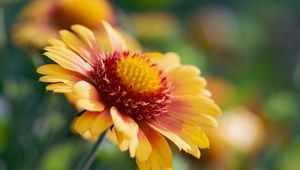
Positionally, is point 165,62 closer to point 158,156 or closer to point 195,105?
point 195,105

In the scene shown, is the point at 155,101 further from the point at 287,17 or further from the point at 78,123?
the point at 287,17

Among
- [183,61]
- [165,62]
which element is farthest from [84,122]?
[183,61]

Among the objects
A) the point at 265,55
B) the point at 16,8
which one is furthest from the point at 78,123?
the point at 265,55

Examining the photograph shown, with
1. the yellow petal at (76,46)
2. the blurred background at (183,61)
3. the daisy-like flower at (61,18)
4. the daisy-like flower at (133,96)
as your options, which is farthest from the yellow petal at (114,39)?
the daisy-like flower at (61,18)

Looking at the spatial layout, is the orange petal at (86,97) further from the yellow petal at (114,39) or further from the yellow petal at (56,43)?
the yellow petal at (114,39)

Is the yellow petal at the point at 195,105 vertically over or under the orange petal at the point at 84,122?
over

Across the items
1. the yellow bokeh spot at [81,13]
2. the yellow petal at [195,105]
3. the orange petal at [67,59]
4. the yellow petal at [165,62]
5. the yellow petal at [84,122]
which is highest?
the yellow bokeh spot at [81,13]

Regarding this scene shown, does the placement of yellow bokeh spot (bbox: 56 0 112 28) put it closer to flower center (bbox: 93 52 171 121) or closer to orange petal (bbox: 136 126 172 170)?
flower center (bbox: 93 52 171 121)

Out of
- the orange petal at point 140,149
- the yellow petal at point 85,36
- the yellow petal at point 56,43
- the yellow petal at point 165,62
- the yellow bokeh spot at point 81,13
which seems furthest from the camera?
the yellow bokeh spot at point 81,13
